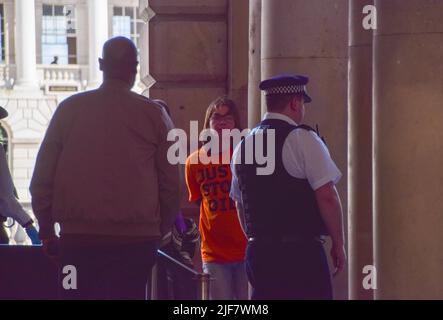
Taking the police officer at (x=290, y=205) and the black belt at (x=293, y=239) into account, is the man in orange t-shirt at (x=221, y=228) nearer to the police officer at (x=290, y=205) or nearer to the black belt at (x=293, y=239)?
the police officer at (x=290, y=205)

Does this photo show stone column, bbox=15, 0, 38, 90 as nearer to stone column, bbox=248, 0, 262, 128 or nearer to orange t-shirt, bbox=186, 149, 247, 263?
stone column, bbox=248, 0, 262, 128

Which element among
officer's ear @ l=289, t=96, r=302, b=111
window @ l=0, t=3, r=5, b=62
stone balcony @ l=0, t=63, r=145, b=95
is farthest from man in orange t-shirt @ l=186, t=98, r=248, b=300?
window @ l=0, t=3, r=5, b=62

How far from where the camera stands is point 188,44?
11.4 meters

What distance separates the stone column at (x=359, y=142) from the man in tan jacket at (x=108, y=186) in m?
3.30

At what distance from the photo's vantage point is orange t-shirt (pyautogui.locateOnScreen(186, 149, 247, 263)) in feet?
26.7

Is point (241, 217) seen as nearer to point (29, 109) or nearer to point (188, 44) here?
point (188, 44)

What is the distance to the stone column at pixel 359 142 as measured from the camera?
9.31 m

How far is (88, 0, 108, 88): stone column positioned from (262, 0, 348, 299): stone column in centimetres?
4193

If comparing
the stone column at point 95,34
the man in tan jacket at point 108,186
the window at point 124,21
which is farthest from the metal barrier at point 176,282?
the window at point 124,21

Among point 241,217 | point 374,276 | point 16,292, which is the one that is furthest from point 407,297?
point 16,292

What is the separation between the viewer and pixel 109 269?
233 inches

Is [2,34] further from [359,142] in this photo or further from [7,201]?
[7,201]

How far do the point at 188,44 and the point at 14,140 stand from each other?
38023mm

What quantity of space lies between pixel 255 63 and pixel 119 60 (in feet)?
12.6
